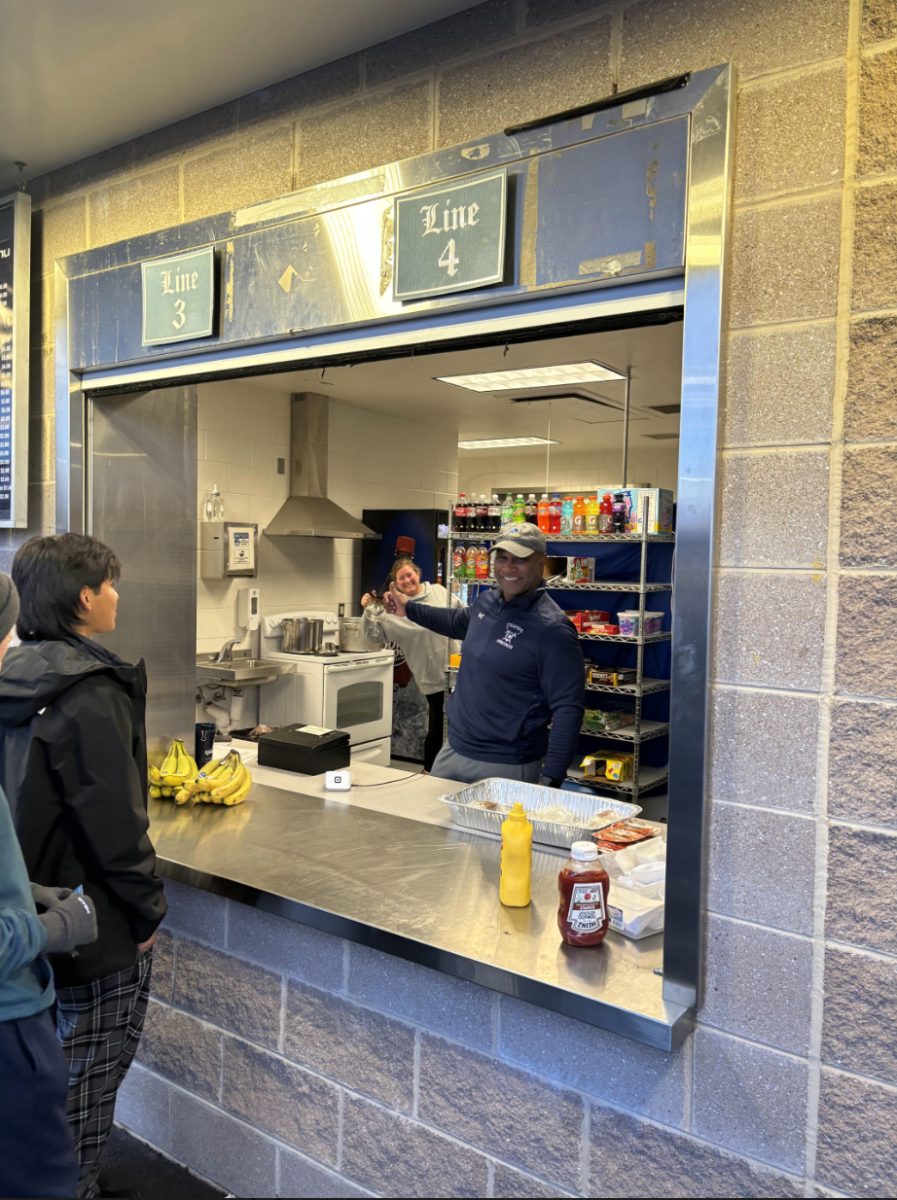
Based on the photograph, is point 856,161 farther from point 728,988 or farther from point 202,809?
point 202,809

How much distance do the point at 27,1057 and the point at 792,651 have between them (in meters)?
1.47

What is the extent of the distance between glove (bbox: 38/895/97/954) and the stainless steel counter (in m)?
0.44

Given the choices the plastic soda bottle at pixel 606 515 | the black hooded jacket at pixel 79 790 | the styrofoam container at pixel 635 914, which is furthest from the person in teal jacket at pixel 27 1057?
the plastic soda bottle at pixel 606 515

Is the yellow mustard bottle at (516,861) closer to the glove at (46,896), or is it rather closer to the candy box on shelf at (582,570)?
the glove at (46,896)

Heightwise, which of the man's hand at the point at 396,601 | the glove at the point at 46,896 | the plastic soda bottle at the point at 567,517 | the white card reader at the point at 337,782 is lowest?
the white card reader at the point at 337,782

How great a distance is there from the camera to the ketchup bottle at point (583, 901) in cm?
167

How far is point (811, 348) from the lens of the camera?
53.6 inches

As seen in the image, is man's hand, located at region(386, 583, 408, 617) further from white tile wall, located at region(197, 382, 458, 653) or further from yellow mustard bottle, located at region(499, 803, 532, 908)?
yellow mustard bottle, located at region(499, 803, 532, 908)

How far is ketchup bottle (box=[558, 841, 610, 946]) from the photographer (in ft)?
5.49

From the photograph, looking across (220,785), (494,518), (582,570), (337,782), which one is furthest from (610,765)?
(220,785)

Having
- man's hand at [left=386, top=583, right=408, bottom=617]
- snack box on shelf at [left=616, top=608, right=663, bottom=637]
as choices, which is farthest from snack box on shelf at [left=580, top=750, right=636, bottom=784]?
man's hand at [left=386, top=583, right=408, bottom=617]

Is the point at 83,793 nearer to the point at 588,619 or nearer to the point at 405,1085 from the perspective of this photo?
the point at 405,1085

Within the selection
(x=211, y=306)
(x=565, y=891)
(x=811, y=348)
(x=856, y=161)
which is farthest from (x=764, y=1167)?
(x=211, y=306)

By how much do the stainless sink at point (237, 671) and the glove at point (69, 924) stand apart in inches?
156
